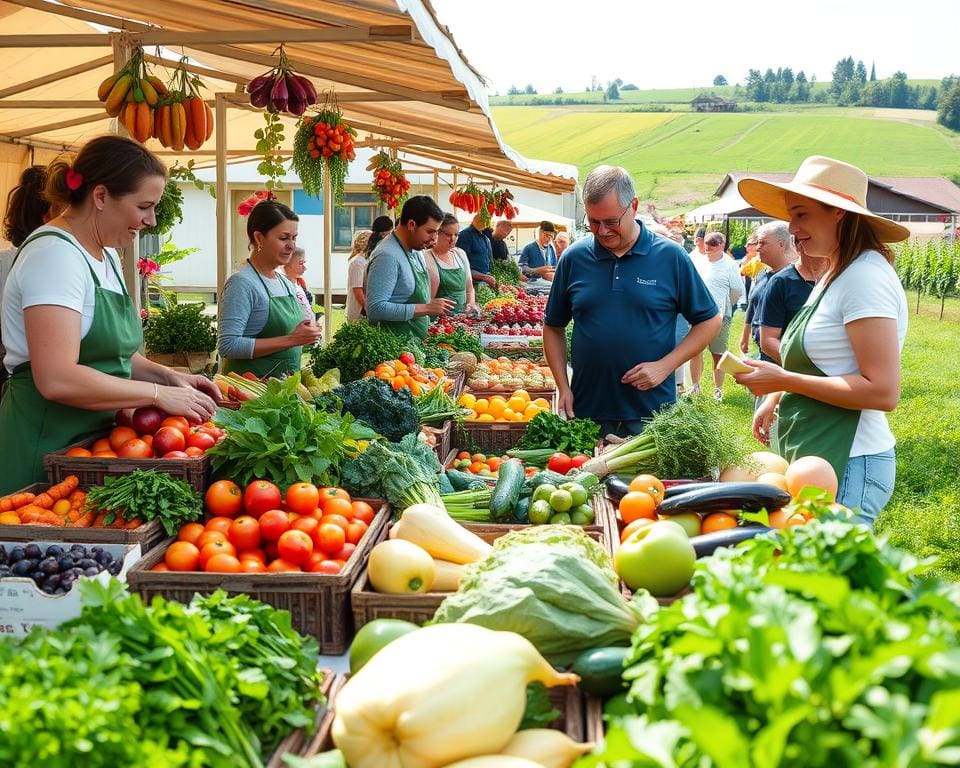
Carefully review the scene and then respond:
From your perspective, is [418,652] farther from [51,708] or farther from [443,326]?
[443,326]

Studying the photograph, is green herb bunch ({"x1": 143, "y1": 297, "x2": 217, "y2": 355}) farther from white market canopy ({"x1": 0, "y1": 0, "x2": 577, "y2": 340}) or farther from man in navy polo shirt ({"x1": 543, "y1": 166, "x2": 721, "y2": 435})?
man in navy polo shirt ({"x1": 543, "y1": 166, "x2": 721, "y2": 435})

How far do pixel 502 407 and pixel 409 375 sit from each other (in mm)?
687

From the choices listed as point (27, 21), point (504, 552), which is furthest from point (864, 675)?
point (27, 21)

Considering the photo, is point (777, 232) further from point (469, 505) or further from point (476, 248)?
point (476, 248)

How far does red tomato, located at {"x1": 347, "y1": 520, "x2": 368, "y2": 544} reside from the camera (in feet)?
9.34

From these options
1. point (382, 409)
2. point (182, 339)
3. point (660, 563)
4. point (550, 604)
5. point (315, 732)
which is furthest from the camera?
point (182, 339)

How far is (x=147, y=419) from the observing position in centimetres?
329

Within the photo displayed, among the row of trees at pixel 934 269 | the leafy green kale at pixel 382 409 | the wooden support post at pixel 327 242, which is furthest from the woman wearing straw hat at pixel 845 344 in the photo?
the row of trees at pixel 934 269

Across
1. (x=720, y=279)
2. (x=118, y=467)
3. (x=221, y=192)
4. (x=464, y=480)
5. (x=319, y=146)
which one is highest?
(x=319, y=146)

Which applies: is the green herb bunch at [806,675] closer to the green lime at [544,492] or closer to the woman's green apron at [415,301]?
the green lime at [544,492]

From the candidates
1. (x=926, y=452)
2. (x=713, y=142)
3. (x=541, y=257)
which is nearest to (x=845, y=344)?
(x=926, y=452)

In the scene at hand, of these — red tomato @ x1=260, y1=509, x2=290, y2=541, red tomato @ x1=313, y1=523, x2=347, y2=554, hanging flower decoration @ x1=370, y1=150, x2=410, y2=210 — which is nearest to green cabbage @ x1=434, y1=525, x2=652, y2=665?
red tomato @ x1=313, y1=523, x2=347, y2=554

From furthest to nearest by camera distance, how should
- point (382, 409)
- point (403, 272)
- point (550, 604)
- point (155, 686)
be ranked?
point (403, 272)
point (382, 409)
point (550, 604)
point (155, 686)

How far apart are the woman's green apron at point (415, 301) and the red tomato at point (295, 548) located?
13.5 feet
